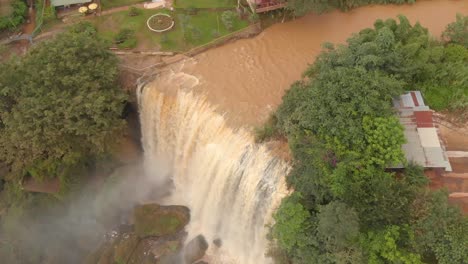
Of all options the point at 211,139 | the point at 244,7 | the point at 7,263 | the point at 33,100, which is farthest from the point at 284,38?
the point at 7,263

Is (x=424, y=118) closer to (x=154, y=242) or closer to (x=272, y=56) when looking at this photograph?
(x=272, y=56)

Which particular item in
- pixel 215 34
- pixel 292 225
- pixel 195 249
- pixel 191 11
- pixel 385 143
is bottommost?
pixel 195 249

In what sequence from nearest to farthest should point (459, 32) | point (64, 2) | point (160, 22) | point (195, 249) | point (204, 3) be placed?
point (459, 32) < point (195, 249) < point (160, 22) < point (64, 2) < point (204, 3)

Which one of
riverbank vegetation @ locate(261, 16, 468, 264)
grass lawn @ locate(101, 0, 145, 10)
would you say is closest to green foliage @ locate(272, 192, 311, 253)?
riverbank vegetation @ locate(261, 16, 468, 264)

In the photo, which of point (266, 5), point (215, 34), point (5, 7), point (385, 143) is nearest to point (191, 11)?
point (215, 34)

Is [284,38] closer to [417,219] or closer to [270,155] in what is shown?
[270,155]

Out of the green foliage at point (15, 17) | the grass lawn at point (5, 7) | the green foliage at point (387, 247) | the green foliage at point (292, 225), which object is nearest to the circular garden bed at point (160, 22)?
the green foliage at point (15, 17)

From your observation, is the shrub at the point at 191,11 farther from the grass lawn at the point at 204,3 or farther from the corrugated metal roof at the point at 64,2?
the corrugated metal roof at the point at 64,2
